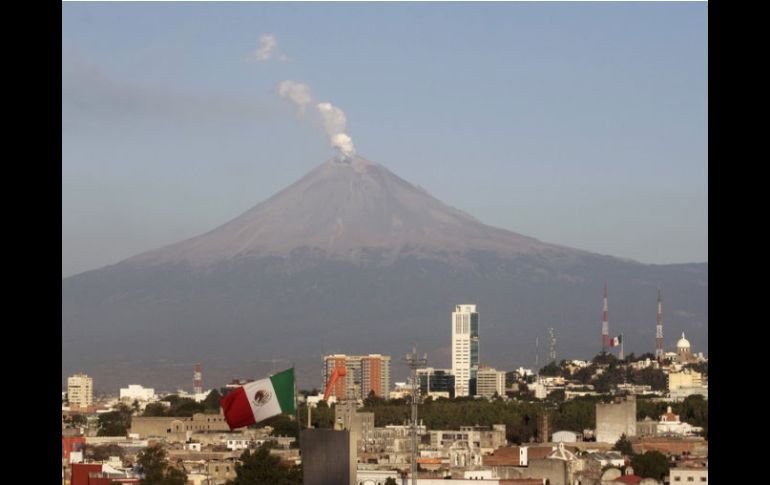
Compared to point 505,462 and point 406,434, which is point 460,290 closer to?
point 406,434

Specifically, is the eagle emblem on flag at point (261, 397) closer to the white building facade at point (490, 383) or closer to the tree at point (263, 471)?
the tree at point (263, 471)

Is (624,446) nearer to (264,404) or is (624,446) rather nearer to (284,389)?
(284,389)

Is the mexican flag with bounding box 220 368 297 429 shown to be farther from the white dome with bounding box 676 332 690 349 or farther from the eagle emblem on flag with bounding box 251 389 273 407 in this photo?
the white dome with bounding box 676 332 690 349

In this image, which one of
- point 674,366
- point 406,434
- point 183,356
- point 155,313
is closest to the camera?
point 406,434

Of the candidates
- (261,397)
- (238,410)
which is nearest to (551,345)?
(261,397)

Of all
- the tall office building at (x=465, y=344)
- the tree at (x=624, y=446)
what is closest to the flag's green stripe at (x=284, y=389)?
the tree at (x=624, y=446)
